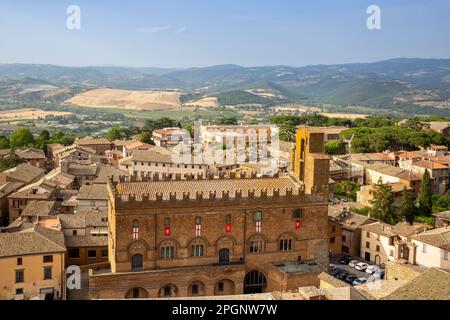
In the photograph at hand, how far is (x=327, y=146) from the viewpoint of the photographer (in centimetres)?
10125

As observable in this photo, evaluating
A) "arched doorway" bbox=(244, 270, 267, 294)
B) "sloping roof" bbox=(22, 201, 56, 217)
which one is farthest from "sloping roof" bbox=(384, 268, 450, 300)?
"sloping roof" bbox=(22, 201, 56, 217)

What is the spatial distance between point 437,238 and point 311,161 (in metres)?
11.6

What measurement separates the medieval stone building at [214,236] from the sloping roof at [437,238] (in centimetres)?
810

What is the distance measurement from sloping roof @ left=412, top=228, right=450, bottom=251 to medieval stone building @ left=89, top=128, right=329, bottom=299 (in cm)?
810

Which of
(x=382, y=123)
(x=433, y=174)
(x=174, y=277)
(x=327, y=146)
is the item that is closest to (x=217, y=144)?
(x=327, y=146)

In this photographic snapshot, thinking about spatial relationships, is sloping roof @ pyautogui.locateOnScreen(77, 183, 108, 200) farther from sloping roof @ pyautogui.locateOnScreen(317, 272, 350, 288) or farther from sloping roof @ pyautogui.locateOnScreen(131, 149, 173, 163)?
sloping roof @ pyautogui.locateOnScreen(317, 272, 350, 288)

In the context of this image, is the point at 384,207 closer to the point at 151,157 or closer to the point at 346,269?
the point at 346,269

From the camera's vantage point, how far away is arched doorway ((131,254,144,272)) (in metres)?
36.6

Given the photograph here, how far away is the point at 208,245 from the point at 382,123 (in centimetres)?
9703

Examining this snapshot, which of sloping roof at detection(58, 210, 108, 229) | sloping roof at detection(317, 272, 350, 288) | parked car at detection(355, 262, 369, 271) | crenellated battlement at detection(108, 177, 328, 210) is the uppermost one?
crenellated battlement at detection(108, 177, 328, 210)

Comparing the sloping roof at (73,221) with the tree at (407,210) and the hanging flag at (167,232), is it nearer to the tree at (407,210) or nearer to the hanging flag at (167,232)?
the hanging flag at (167,232)

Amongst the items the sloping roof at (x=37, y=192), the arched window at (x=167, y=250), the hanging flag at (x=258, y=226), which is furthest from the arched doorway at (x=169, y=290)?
the sloping roof at (x=37, y=192)
